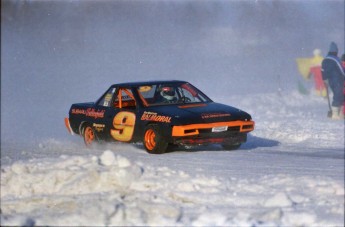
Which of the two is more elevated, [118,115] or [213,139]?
[118,115]

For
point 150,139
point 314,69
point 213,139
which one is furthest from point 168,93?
point 314,69

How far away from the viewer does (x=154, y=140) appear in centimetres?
1095

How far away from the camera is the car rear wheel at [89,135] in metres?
12.5

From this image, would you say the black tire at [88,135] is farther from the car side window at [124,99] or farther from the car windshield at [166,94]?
the car windshield at [166,94]

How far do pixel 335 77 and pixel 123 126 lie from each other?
831 centimetres

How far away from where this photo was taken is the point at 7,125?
1620cm

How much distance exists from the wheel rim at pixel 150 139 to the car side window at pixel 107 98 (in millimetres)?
1288

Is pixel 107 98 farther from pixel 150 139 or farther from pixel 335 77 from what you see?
pixel 335 77

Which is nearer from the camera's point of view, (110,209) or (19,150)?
(110,209)

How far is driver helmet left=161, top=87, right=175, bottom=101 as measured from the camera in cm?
1160

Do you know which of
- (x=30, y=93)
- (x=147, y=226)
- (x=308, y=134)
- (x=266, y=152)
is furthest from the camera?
(x=30, y=93)

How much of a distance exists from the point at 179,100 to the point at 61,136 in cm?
373

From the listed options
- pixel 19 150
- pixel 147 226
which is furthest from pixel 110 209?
pixel 19 150

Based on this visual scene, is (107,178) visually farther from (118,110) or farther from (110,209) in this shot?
(118,110)
